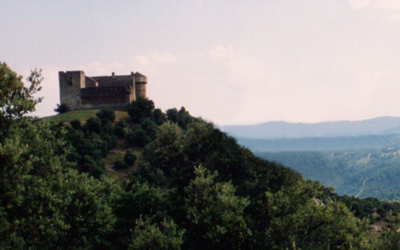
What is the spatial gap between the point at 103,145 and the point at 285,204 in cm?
4506

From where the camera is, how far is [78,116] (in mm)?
75812

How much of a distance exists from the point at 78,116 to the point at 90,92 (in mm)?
5870

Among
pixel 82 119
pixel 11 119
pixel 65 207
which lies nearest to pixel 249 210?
pixel 65 207

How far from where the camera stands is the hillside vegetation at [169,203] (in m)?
23.7

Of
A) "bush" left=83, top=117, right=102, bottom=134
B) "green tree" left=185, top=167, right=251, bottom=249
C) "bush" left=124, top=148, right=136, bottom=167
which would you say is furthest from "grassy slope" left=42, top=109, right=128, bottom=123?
"green tree" left=185, top=167, right=251, bottom=249

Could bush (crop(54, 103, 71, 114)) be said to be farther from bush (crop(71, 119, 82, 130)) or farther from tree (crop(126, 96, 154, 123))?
tree (crop(126, 96, 154, 123))

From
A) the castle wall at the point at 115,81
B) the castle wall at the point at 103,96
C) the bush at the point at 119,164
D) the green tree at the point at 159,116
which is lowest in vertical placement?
the bush at the point at 119,164

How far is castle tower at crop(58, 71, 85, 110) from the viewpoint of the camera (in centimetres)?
7800

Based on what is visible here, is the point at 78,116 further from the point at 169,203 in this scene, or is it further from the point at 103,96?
the point at 169,203

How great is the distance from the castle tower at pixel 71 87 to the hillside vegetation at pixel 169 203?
151 feet

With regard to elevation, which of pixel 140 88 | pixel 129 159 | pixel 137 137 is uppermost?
pixel 140 88

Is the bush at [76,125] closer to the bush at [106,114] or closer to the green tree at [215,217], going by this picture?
the bush at [106,114]

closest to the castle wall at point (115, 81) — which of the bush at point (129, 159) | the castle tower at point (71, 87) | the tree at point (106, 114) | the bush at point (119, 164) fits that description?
the castle tower at point (71, 87)

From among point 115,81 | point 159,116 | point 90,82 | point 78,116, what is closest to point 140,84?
point 115,81
